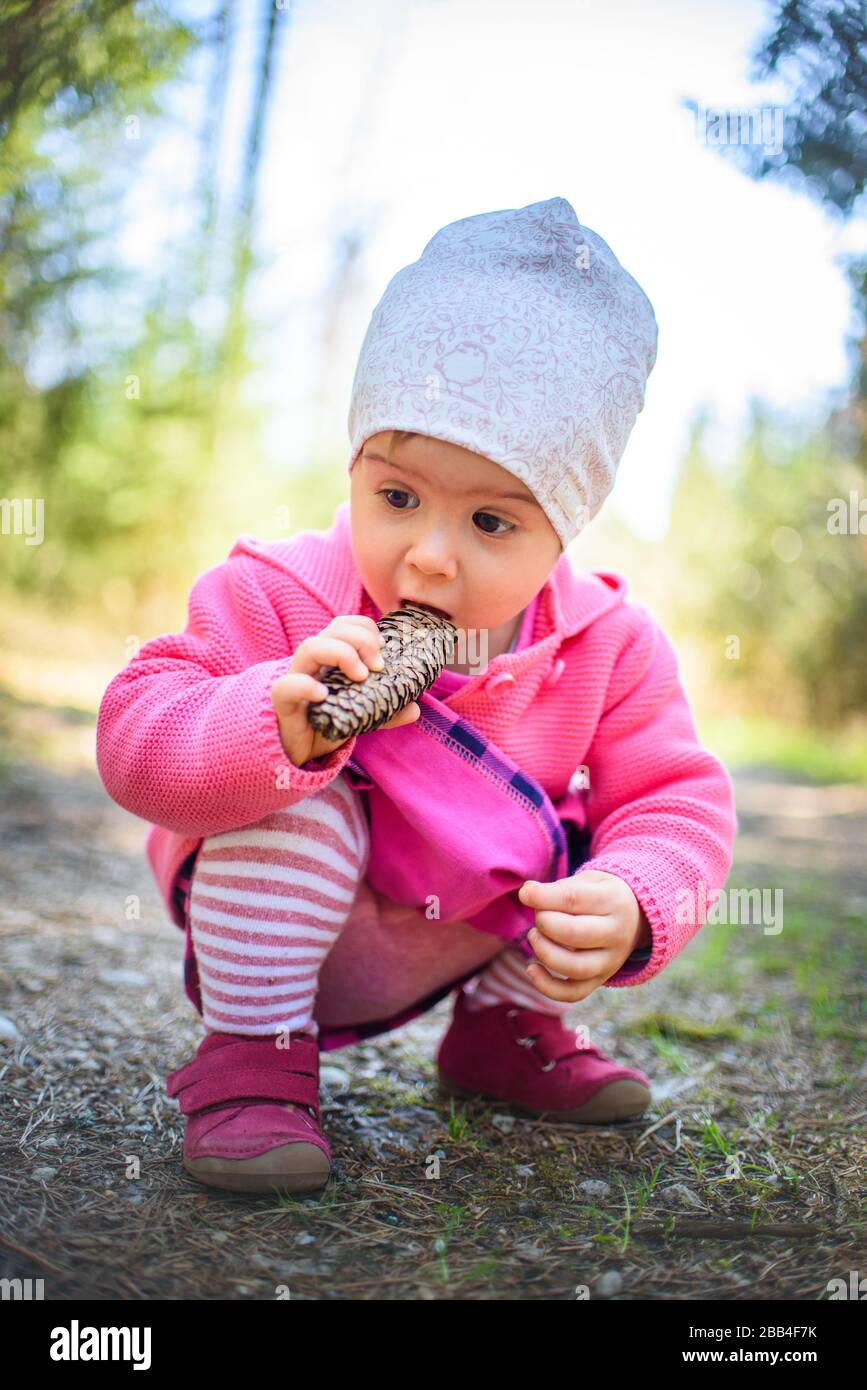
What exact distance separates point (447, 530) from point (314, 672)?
285 millimetres

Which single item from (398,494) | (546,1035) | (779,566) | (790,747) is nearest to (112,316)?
(398,494)

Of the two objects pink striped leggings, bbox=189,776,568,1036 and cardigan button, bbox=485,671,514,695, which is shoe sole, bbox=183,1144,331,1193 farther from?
cardigan button, bbox=485,671,514,695

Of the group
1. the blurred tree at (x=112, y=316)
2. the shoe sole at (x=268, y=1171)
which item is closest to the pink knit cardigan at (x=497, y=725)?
the shoe sole at (x=268, y=1171)

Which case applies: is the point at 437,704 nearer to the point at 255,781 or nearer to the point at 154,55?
the point at 255,781

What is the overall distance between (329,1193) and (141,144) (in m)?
2.65

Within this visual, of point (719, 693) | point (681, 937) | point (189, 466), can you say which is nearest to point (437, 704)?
point (681, 937)

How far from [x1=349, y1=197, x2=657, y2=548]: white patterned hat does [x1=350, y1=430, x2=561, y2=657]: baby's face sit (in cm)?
3

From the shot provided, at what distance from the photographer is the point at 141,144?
2.91 metres

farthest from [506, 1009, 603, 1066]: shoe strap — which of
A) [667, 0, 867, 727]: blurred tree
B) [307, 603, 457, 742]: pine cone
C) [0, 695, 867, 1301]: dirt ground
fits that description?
[667, 0, 867, 727]: blurred tree

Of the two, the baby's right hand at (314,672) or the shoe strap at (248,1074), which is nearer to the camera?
the baby's right hand at (314,672)

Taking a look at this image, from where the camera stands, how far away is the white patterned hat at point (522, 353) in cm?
152

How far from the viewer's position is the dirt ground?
50.1 inches

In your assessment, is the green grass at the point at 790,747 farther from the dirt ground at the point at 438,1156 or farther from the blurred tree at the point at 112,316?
the dirt ground at the point at 438,1156

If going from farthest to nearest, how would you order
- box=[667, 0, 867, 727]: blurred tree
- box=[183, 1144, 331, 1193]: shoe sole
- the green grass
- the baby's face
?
box=[667, 0, 867, 727]: blurred tree, the green grass, the baby's face, box=[183, 1144, 331, 1193]: shoe sole
